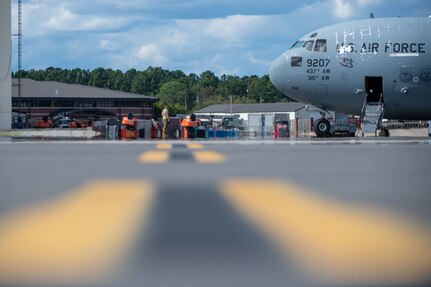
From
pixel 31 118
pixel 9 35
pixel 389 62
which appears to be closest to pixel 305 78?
pixel 389 62

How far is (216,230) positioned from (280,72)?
1103 inches

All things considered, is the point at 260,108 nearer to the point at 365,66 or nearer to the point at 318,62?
the point at 318,62

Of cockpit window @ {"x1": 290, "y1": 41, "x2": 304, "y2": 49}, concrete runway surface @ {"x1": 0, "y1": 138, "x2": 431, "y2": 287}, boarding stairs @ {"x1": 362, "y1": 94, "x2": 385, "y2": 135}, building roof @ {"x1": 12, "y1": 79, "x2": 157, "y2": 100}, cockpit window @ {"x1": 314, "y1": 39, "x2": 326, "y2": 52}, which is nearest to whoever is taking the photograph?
concrete runway surface @ {"x1": 0, "y1": 138, "x2": 431, "y2": 287}

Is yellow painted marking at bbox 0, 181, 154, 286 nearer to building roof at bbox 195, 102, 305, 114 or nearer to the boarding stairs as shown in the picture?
the boarding stairs

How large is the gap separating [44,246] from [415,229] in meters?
2.20

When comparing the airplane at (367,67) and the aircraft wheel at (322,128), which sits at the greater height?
the airplane at (367,67)

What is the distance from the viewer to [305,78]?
3197 centimetres

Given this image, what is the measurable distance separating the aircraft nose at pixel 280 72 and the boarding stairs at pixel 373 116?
3.45 metres

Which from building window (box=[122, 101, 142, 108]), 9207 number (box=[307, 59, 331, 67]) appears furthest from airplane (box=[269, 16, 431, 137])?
building window (box=[122, 101, 142, 108])

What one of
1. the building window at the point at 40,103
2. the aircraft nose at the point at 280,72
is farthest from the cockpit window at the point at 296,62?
the building window at the point at 40,103

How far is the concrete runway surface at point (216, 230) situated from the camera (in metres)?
3.45

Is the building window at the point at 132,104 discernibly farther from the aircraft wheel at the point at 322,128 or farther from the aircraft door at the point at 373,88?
the aircraft door at the point at 373,88

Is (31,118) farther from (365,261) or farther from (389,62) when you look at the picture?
(365,261)

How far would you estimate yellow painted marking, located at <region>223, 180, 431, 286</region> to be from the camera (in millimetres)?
3492
